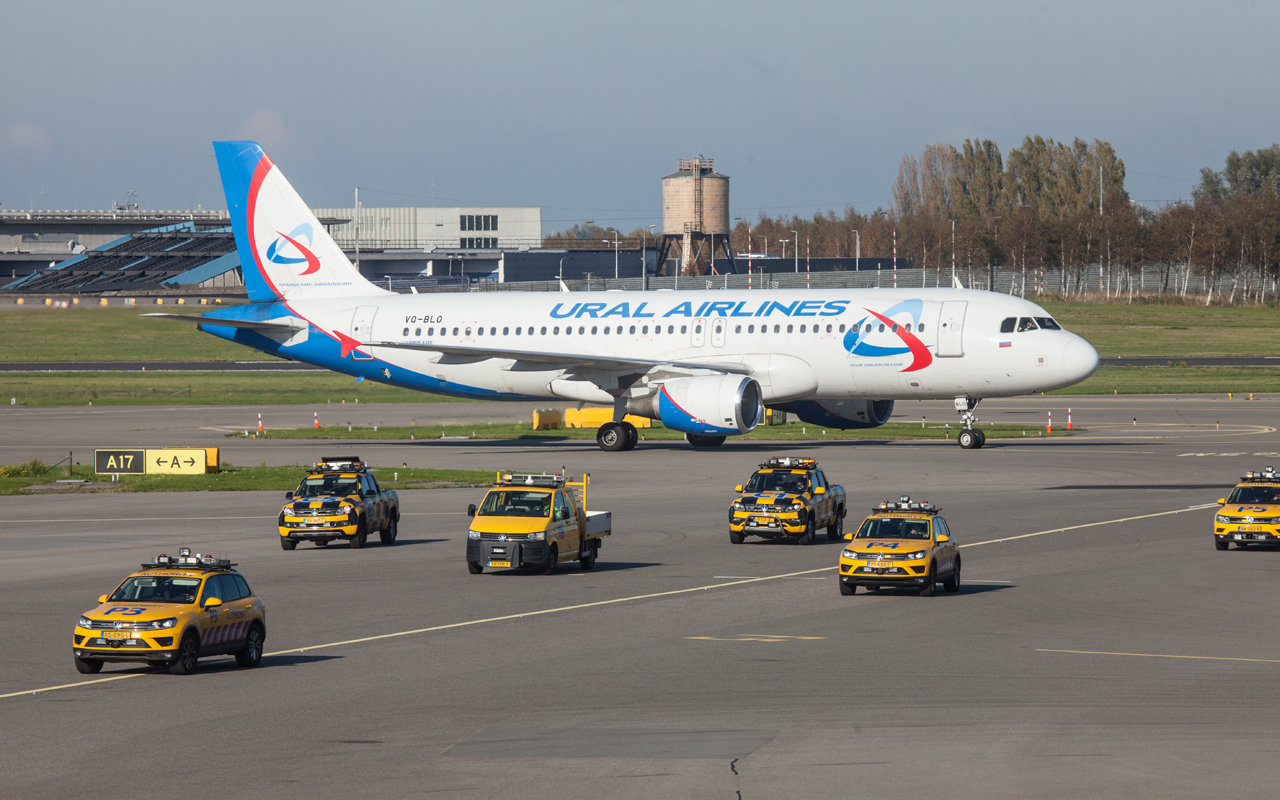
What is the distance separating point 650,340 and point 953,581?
3155cm

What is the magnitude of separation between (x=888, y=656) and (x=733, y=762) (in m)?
6.23

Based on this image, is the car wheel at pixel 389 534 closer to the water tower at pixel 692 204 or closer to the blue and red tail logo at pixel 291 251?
the blue and red tail logo at pixel 291 251

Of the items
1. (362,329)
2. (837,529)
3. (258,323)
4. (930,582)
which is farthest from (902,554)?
(258,323)

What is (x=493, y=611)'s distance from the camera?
→ 24.9 metres

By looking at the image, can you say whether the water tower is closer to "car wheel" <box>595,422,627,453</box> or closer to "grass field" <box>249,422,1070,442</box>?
"grass field" <box>249,422,1070,442</box>

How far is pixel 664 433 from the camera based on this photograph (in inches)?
2667

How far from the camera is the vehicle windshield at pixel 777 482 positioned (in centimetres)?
3388

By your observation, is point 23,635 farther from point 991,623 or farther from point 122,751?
point 991,623

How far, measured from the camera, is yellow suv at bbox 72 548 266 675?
19.2 m

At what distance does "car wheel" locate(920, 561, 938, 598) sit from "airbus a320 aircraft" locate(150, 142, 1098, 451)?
25.8 m

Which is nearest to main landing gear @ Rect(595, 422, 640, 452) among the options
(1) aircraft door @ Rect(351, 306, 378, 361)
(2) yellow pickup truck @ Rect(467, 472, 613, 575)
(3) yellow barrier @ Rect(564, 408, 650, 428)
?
(3) yellow barrier @ Rect(564, 408, 650, 428)

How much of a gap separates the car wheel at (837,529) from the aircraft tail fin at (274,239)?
34.3 meters

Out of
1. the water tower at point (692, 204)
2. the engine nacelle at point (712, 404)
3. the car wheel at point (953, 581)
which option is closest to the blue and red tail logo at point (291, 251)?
the engine nacelle at point (712, 404)

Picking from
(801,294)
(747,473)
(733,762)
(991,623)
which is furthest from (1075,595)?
(801,294)
